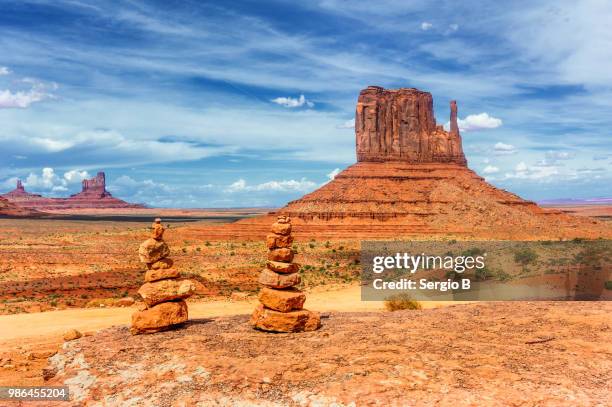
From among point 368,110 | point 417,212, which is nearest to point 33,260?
point 417,212

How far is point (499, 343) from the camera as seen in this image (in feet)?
45.9

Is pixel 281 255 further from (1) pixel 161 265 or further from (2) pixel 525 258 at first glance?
(2) pixel 525 258

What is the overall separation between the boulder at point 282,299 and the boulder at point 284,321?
0.15m

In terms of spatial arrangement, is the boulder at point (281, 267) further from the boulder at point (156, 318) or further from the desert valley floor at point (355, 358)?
the boulder at point (156, 318)

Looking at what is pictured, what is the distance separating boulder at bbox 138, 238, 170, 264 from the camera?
16.3 meters

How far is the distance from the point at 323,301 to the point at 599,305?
1537cm

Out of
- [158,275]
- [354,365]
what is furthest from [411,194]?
[354,365]

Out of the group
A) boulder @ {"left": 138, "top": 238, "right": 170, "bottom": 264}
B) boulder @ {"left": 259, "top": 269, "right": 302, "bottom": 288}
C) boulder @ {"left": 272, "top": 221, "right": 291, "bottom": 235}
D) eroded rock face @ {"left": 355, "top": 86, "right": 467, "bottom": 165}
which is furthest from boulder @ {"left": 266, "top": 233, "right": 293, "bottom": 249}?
eroded rock face @ {"left": 355, "top": 86, "right": 467, "bottom": 165}

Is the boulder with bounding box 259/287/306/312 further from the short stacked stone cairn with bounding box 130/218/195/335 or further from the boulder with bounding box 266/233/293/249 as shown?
the short stacked stone cairn with bounding box 130/218/195/335

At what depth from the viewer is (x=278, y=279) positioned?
15.7m

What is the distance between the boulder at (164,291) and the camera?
15898mm

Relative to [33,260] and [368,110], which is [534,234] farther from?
[33,260]

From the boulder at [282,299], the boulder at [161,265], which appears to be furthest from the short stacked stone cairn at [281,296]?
the boulder at [161,265]

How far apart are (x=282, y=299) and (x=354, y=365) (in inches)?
151
